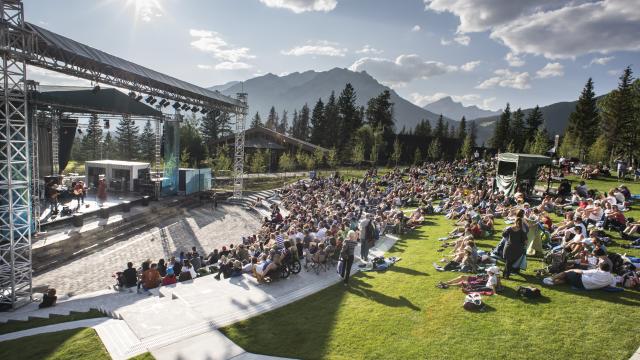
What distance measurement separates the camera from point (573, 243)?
9602 mm

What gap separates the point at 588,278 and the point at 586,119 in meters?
50.6

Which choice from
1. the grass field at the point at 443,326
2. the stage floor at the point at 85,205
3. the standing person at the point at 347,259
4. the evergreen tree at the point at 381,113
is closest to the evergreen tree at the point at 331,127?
the evergreen tree at the point at 381,113

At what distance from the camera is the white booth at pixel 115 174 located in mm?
25891

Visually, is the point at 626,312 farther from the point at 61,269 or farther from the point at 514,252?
the point at 61,269

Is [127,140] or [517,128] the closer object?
[127,140]

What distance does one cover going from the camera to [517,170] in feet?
59.6

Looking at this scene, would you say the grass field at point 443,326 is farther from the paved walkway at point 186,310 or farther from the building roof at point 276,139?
the building roof at point 276,139

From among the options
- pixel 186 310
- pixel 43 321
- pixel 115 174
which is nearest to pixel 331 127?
pixel 115 174

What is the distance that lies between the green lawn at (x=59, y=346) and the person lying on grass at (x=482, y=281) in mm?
7656

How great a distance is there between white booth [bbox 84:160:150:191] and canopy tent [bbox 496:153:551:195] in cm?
2451

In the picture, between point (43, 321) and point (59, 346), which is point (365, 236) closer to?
point (59, 346)

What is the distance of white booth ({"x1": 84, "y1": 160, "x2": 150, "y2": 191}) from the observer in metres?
25.9

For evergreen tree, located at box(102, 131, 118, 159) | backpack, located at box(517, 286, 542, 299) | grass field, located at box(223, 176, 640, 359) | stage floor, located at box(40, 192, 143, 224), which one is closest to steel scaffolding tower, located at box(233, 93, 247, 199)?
stage floor, located at box(40, 192, 143, 224)

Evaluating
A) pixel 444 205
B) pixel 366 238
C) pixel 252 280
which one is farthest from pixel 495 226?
pixel 252 280
